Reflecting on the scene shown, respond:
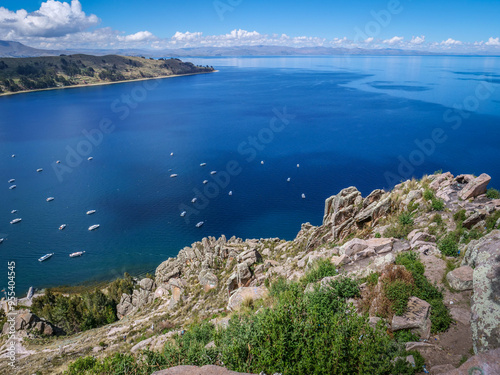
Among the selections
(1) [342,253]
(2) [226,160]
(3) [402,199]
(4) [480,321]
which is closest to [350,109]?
(2) [226,160]

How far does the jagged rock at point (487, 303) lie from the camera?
8.38 m

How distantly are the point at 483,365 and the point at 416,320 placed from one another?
4.36 metres

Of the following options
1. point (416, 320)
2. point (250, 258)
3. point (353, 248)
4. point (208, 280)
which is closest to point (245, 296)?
point (250, 258)

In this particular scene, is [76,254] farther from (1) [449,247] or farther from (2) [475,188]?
(2) [475,188]

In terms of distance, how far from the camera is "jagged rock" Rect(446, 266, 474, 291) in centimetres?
1309

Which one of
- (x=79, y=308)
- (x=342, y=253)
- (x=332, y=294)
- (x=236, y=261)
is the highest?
(x=332, y=294)

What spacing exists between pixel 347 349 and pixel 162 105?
174765 millimetres

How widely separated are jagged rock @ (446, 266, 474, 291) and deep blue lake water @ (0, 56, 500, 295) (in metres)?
39.3

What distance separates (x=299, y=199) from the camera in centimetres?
6228

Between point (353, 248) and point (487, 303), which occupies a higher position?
point (487, 303)

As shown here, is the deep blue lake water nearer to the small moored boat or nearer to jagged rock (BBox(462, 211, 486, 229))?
the small moored boat

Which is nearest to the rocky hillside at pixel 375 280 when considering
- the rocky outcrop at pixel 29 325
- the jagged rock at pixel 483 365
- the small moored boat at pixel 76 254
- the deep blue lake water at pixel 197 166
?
the jagged rock at pixel 483 365

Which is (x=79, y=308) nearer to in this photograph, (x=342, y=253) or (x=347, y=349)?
(x=342, y=253)

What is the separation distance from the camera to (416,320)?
11547 millimetres
